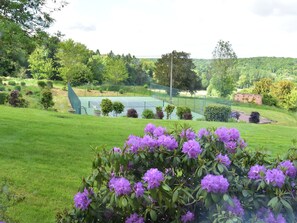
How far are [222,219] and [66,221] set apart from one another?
4.09 ft

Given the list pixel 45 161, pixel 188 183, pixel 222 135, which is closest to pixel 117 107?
pixel 45 161

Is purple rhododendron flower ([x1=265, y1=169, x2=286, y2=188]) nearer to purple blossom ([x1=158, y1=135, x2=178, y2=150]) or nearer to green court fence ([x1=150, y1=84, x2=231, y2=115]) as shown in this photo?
purple blossom ([x1=158, y1=135, x2=178, y2=150])

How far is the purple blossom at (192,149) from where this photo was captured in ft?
8.10

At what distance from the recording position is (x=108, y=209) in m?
2.65

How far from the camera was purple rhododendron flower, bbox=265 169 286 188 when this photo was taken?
2254 mm

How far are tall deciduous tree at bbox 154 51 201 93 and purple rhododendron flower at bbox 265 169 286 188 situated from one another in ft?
203

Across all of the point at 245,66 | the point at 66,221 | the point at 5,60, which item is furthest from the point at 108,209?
the point at 245,66

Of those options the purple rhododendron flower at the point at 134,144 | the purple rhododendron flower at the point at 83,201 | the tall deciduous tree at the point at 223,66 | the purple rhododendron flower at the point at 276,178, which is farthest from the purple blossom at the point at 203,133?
the tall deciduous tree at the point at 223,66

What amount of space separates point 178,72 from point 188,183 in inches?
2437

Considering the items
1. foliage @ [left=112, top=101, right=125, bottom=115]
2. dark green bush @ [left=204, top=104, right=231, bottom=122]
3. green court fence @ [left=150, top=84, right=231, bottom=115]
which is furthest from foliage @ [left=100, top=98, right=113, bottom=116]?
green court fence @ [left=150, top=84, right=231, bottom=115]

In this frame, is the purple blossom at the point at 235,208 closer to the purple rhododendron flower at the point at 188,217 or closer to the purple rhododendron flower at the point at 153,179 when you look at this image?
the purple rhododendron flower at the point at 188,217

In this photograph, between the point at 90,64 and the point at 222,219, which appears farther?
the point at 90,64

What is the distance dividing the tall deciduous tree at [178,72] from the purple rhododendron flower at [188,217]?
2435 inches

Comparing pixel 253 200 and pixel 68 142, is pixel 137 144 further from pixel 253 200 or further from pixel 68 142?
pixel 68 142
